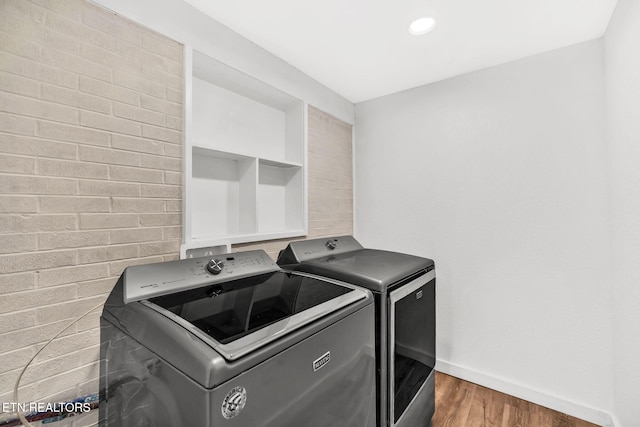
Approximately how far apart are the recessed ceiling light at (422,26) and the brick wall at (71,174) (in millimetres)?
1275

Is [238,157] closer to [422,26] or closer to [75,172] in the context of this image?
[75,172]

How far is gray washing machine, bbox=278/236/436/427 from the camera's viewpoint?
127 cm

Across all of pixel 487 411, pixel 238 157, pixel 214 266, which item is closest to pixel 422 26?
pixel 238 157

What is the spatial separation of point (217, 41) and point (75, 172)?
37.8 inches

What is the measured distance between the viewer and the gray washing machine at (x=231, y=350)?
2.17 ft

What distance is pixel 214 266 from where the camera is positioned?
124 centimetres

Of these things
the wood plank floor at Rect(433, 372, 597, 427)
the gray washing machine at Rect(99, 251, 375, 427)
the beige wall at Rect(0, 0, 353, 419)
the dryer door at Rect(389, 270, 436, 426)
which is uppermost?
the beige wall at Rect(0, 0, 353, 419)

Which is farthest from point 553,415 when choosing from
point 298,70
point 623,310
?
point 298,70

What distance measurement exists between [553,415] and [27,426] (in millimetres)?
2503

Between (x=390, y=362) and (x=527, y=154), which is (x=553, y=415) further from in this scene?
(x=527, y=154)

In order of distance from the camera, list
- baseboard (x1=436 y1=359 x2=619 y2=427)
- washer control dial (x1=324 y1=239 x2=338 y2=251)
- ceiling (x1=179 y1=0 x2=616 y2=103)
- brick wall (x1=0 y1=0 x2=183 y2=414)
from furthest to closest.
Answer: washer control dial (x1=324 y1=239 x2=338 y2=251)
baseboard (x1=436 y1=359 x2=619 y2=427)
ceiling (x1=179 y1=0 x2=616 y2=103)
brick wall (x1=0 y1=0 x2=183 y2=414)

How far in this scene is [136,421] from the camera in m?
0.81

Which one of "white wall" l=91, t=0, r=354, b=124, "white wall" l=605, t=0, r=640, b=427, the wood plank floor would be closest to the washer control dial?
"white wall" l=91, t=0, r=354, b=124

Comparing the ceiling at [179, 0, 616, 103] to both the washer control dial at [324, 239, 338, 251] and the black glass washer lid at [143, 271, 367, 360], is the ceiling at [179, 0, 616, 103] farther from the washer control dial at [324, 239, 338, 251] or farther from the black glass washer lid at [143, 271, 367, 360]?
the black glass washer lid at [143, 271, 367, 360]
